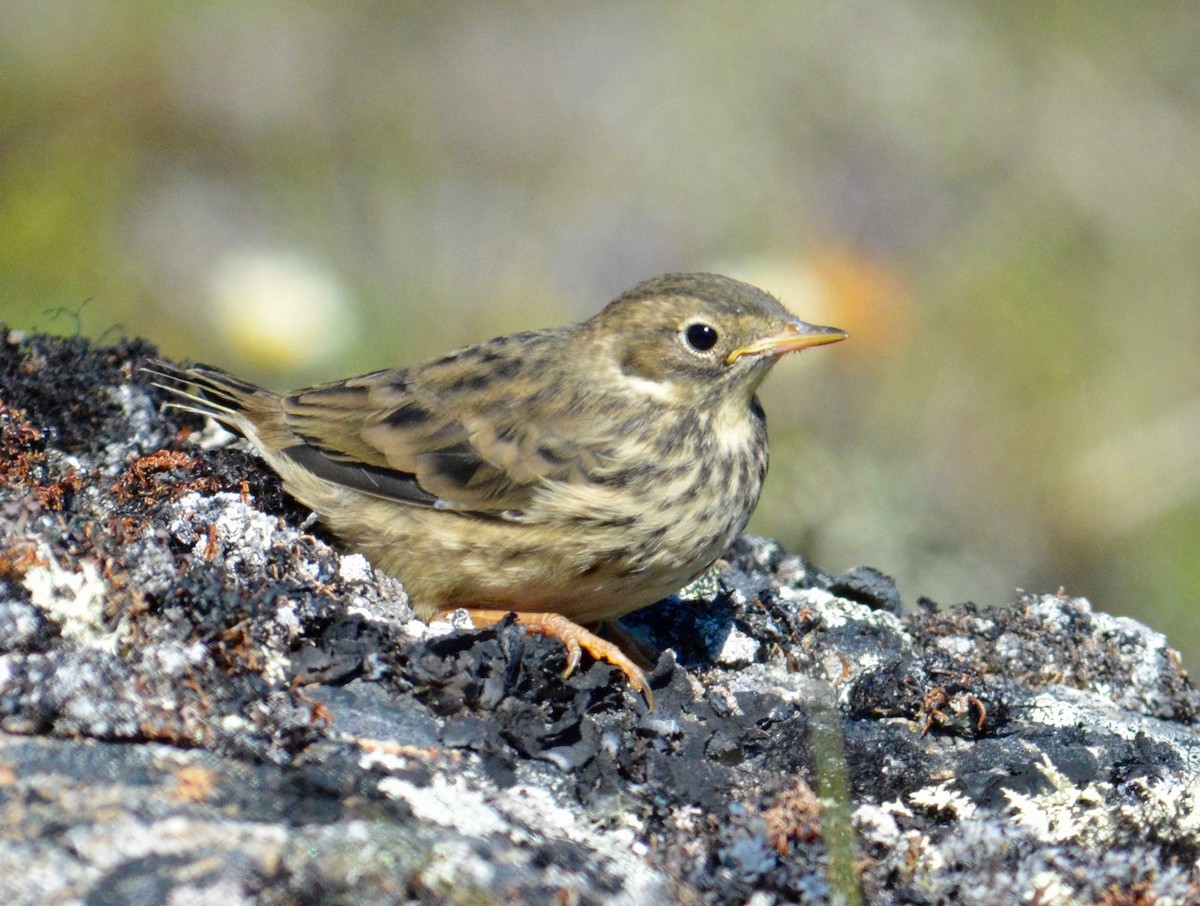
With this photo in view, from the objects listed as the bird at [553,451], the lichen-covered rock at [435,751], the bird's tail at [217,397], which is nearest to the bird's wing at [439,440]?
the bird at [553,451]

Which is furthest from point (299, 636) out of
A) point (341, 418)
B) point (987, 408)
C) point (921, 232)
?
point (921, 232)

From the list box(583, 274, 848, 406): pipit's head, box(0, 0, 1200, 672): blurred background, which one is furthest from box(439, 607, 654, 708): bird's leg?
box(0, 0, 1200, 672): blurred background

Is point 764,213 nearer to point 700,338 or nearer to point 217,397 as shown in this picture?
point 700,338

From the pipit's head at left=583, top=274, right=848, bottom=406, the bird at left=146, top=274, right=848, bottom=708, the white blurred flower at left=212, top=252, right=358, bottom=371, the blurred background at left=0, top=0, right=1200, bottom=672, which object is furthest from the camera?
the blurred background at left=0, top=0, right=1200, bottom=672

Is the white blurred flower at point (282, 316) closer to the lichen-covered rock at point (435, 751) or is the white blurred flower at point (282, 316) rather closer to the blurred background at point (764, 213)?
the blurred background at point (764, 213)

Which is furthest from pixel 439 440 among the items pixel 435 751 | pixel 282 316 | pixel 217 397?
pixel 282 316

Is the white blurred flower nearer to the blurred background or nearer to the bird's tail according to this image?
the blurred background

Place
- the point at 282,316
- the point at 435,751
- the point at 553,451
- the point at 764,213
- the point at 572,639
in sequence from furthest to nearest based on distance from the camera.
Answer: the point at 764,213
the point at 282,316
the point at 553,451
the point at 572,639
the point at 435,751
